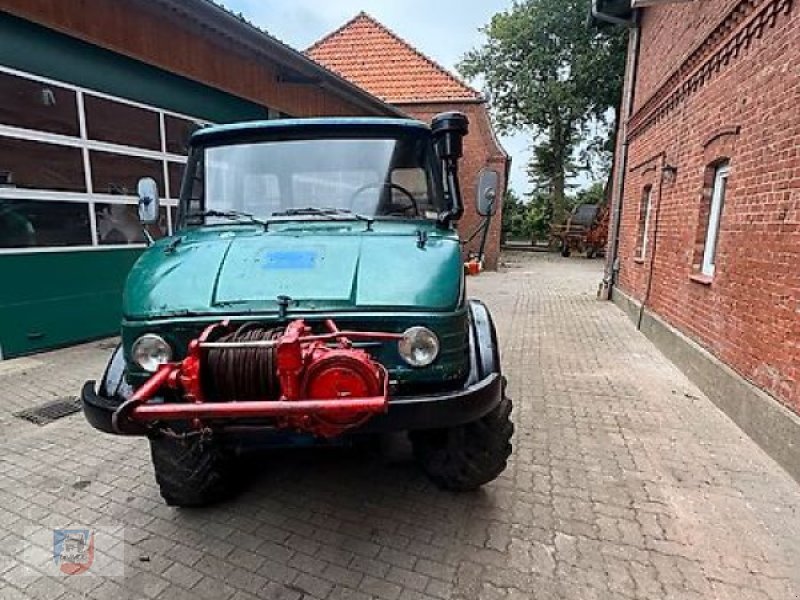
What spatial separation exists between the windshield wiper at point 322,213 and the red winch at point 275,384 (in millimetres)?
1032

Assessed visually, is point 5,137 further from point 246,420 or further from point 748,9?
point 748,9

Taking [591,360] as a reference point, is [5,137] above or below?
above

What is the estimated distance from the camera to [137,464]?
11.0 ft

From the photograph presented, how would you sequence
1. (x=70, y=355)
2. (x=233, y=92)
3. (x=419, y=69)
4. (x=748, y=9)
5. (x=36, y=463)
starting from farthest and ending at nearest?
(x=419, y=69)
(x=233, y=92)
(x=70, y=355)
(x=748, y=9)
(x=36, y=463)

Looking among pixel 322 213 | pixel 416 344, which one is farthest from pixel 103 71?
pixel 416 344

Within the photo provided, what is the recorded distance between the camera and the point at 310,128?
3002mm

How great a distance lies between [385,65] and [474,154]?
419 centimetres

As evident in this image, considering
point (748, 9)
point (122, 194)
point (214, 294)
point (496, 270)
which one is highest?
point (748, 9)

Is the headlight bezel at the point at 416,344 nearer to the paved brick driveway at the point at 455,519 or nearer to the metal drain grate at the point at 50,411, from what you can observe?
the paved brick driveway at the point at 455,519

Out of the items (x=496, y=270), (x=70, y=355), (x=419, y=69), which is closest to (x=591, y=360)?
(x=70, y=355)

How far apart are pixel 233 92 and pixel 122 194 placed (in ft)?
8.27

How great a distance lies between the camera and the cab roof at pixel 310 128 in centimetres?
299

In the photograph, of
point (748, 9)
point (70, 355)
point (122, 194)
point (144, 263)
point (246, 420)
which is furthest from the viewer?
point (122, 194)

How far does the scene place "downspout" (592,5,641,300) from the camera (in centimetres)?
973
